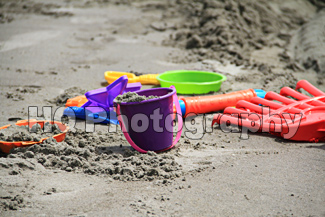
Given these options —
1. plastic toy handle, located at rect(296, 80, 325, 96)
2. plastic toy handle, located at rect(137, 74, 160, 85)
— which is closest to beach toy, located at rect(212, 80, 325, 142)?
plastic toy handle, located at rect(296, 80, 325, 96)

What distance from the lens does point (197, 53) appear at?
5.86 meters

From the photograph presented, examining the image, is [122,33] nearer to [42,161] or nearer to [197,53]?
[197,53]

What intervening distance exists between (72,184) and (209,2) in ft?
18.8

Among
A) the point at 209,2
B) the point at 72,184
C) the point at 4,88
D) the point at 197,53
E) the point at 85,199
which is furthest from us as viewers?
the point at 209,2

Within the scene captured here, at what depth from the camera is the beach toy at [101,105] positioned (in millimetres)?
3334

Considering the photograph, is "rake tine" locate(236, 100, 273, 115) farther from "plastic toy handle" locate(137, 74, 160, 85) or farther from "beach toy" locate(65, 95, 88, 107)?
"beach toy" locate(65, 95, 88, 107)

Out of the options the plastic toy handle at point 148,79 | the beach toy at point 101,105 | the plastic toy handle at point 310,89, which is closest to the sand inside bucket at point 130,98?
the beach toy at point 101,105

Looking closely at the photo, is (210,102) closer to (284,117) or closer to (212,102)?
(212,102)

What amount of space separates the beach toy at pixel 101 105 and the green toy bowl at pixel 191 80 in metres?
0.71

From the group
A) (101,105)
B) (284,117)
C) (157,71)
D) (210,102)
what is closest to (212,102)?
(210,102)

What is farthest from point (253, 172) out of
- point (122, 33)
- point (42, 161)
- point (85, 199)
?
point (122, 33)

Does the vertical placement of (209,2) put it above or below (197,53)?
above

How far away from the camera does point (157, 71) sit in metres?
5.17

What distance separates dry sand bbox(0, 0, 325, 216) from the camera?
84.5 inches
